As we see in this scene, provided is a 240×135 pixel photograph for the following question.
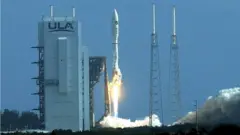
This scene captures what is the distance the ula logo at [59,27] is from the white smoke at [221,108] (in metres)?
23.9

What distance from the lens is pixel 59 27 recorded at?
10900cm

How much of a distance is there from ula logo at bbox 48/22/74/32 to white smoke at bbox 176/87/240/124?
2391 centimetres

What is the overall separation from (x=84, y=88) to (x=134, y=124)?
1092 centimetres

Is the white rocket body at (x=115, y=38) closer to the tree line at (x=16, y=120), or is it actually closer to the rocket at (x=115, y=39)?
the rocket at (x=115, y=39)

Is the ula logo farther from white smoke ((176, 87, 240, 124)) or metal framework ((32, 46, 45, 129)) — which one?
white smoke ((176, 87, 240, 124))

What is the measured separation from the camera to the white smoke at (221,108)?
93.6m

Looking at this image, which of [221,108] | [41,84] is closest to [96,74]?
[41,84]

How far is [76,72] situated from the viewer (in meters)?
106

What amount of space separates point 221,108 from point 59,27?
29796 millimetres

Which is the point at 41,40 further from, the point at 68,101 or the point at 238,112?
the point at 238,112

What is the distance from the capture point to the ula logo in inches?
4281

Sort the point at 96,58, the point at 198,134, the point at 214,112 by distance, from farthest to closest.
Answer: the point at 96,58 → the point at 214,112 → the point at 198,134

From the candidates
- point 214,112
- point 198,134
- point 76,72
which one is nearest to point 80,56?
point 76,72

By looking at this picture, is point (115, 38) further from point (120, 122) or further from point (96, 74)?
point (120, 122)
